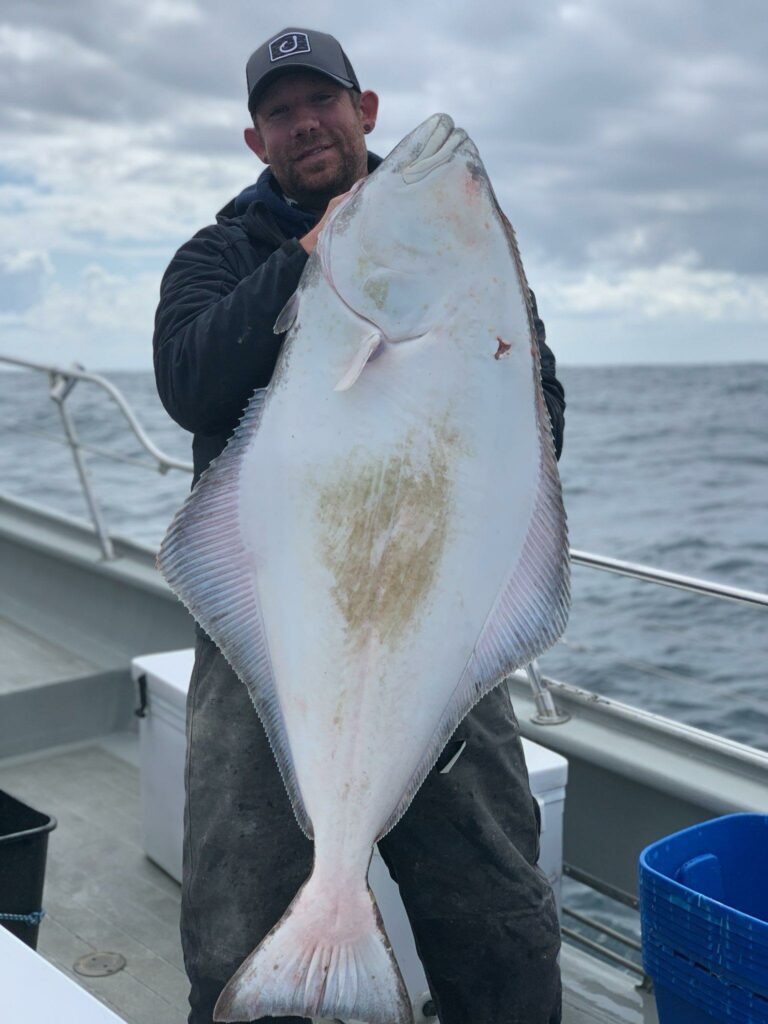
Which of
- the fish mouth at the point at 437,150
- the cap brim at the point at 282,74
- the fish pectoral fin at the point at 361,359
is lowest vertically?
the fish pectoral fin at the point at 361,359

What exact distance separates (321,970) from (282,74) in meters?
1.36

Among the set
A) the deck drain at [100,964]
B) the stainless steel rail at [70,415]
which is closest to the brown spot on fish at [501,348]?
the deck drain at [100,964]

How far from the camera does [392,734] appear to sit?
143 cm

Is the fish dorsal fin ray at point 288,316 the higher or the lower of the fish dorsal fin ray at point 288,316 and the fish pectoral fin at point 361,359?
the higher

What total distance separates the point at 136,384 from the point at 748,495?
98.8 ft

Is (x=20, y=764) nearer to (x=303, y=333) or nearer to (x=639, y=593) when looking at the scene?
(x=303, y=333)

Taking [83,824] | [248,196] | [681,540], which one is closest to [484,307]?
[248,196]

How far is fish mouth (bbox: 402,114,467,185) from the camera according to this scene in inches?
54.2

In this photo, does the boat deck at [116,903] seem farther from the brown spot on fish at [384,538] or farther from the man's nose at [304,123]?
the man's nose at [304,123]

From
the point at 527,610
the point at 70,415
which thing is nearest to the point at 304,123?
the point at 527,610

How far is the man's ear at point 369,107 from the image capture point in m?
1.93

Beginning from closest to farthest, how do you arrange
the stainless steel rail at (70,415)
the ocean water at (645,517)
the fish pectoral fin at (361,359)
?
the fish pectoral fin at (361,359)
the stainless steel rail at (70,415)
the ocean water at (645,517)

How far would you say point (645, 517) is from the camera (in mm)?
14359

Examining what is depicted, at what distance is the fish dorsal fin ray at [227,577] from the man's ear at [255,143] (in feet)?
2.11
